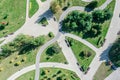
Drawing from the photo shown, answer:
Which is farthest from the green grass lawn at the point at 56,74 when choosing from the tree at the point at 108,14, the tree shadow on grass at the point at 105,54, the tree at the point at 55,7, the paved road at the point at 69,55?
the tree at the point at 108,14

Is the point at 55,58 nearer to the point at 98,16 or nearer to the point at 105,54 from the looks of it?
the point at 105,54

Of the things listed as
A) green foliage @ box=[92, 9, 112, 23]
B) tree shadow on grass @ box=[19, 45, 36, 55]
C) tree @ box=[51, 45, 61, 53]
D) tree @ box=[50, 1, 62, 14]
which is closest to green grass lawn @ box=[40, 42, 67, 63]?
tree @ box=[51, 45, 61, 53]

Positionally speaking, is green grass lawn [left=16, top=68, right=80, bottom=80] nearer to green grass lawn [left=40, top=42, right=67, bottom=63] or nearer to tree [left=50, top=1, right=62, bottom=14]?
green grass lawn [left=40, top=42, right=67, bottom=63]

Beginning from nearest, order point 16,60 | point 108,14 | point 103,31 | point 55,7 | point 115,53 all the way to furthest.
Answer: point 55,7
point 108,14
point 115,53
point 103,31
point 16,60

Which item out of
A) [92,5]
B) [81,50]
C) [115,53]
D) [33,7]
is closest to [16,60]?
[33,7]

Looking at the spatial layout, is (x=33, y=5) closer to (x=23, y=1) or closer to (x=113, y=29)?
(x=23, y=1)

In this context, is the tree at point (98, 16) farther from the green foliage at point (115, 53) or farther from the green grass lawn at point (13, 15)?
the green grass lawn at point (13, 15)

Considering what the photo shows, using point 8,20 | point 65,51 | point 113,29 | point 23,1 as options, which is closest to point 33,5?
point 23,1
